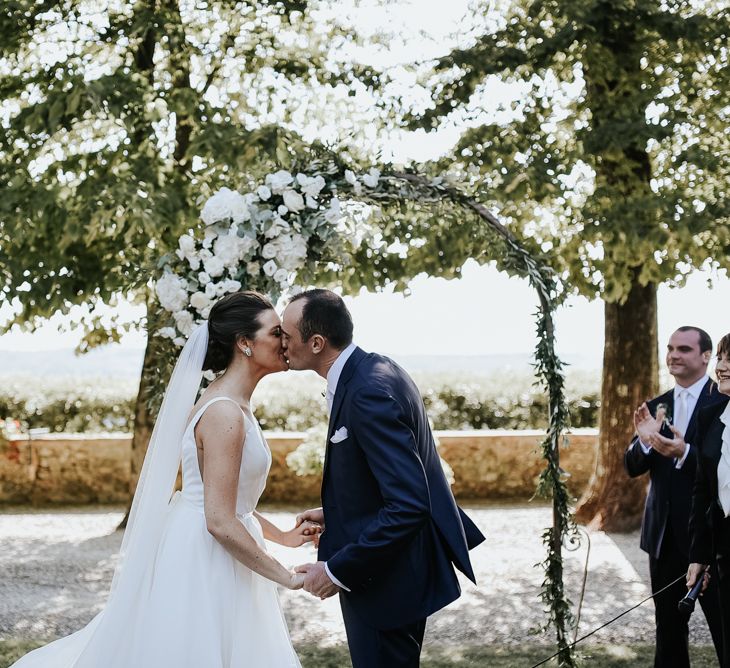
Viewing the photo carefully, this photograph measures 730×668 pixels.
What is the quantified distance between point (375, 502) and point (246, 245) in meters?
1.93

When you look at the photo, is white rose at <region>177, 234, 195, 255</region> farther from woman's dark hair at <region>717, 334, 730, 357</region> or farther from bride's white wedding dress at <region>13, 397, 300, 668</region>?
woman's dark hair at <region>717, 334, 730, 357</region>

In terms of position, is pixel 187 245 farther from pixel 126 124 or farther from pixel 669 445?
pixel 126 124

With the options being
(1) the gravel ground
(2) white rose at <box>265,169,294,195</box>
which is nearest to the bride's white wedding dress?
(2) white rose at <box>265,169,294,195</box>

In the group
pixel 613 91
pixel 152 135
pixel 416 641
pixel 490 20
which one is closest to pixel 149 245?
pixel 152 135

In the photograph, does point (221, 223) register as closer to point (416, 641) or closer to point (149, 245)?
point (416, 641)

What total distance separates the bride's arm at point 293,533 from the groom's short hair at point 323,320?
3.00ft

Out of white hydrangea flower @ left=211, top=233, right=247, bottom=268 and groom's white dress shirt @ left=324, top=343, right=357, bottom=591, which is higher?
white hydrangea flower @ left=211, top=233, right=247, bottom=268

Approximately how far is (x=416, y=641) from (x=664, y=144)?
24.0ft

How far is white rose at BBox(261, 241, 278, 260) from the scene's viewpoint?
4.93 meters

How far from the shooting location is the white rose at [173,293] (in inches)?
190

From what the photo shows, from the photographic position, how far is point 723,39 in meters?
8.91

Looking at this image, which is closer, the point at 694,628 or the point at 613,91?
the point at 694,628

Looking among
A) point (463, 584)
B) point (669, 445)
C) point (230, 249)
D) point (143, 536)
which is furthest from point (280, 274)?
point (463, 584)

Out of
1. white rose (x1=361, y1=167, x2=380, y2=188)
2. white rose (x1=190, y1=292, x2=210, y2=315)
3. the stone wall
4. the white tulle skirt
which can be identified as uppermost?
white rose (x1=361, y1=167, x2=380, y2=188)
